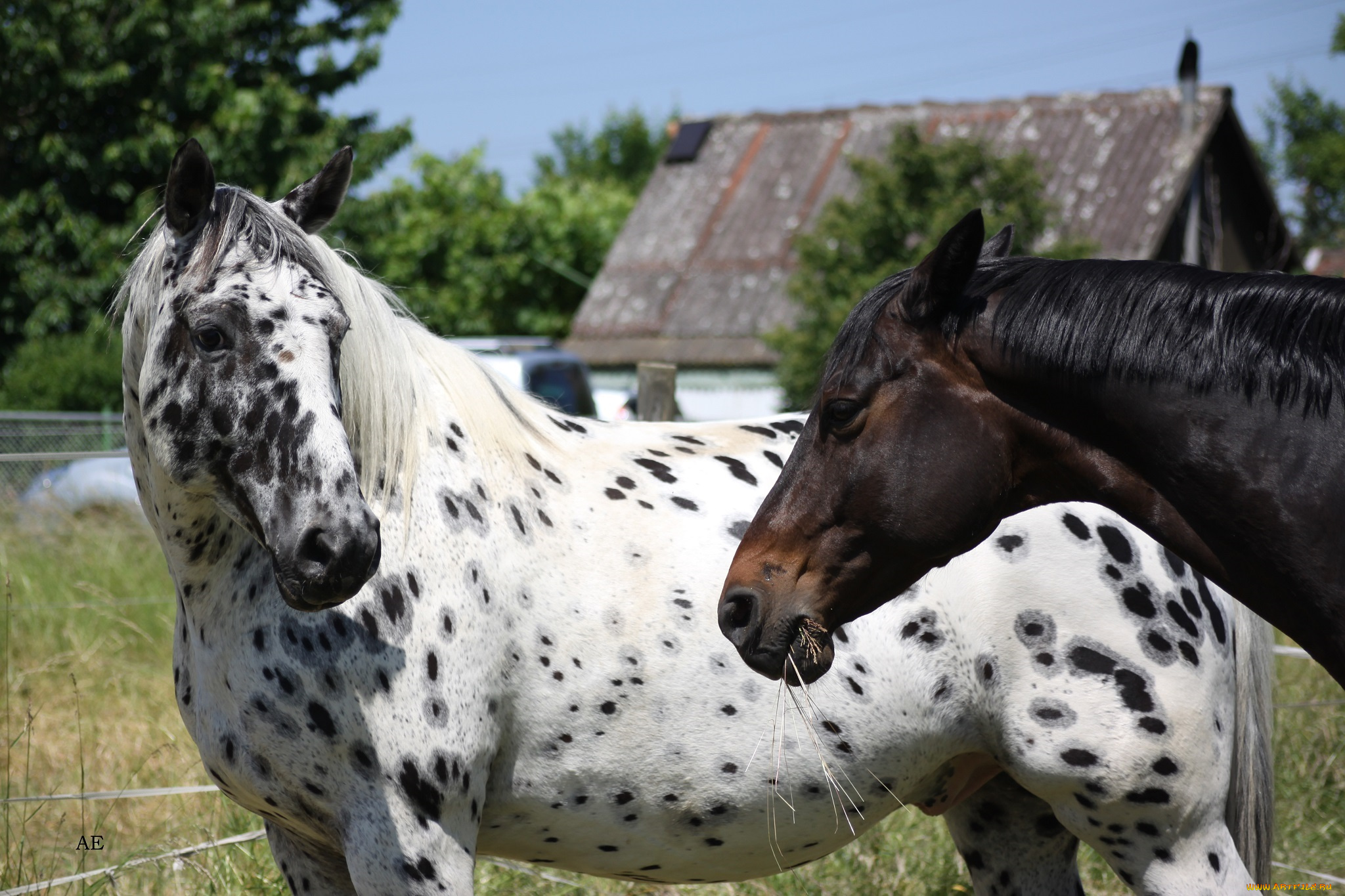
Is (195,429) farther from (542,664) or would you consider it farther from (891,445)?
(891,445)

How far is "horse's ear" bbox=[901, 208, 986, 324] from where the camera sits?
75.4 inches

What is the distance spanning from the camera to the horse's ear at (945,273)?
6.28ft

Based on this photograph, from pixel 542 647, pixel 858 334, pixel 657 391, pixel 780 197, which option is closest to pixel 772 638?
pixel 858 334

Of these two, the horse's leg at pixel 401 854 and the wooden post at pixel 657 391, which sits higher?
the wooden post at pixel 657 391

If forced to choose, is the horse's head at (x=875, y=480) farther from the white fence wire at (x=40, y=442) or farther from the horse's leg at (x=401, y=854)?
the white fence wire at (x=40, y=442)

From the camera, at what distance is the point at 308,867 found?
2.66 m

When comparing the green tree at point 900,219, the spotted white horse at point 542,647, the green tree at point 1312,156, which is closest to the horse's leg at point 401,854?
the spotted white horse at point 542,647

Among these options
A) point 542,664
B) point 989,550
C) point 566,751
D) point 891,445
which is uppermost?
point 891,445

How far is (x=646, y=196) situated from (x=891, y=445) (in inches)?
865

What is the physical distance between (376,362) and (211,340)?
0.39m

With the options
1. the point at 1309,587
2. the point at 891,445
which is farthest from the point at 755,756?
the point at 1309,587

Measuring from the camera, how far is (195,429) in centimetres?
230

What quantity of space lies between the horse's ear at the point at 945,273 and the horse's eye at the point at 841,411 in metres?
0.19

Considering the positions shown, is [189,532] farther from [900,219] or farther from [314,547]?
[900,219]
